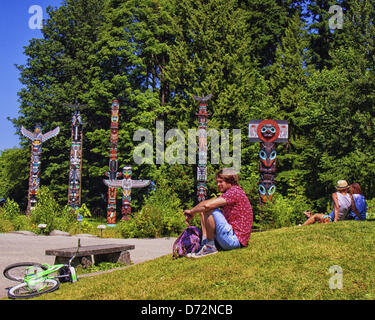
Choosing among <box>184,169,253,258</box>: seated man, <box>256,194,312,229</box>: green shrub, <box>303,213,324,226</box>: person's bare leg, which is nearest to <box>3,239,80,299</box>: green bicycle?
<box>184,169,253,258</box>: seated man

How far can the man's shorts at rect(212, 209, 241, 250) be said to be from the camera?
6.95 meters

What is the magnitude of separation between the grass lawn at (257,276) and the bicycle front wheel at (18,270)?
520 millimetres

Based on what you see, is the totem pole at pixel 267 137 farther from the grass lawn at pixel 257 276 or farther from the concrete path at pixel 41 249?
the grass lawn at pixel 257 276

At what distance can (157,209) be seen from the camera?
17.1 metres

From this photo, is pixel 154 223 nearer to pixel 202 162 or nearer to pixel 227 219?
pixel 202 162

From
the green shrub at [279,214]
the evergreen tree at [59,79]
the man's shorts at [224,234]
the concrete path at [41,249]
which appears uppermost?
the evergreen tree at [59,79]

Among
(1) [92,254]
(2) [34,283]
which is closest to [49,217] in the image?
(1) [92,254]

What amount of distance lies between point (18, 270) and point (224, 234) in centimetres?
353

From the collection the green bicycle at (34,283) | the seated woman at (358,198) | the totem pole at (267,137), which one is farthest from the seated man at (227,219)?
the totem pole at (267,137)

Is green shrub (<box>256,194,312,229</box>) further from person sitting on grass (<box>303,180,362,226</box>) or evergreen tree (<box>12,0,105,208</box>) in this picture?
evergreen tree (<box>12,0,105,208</box>)

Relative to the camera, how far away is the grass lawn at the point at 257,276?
5.54m

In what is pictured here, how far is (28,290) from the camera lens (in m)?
6.41

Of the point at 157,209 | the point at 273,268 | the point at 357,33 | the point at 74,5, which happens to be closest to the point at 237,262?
the point at 273,268
